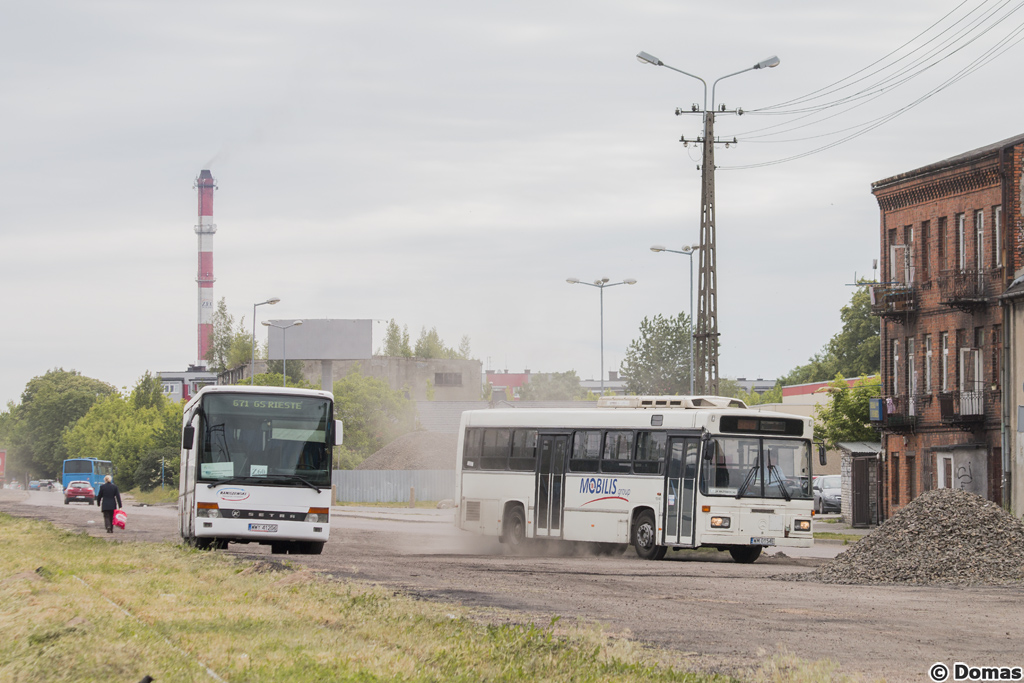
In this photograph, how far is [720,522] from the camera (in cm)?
2373

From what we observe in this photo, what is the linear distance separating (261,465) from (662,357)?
3365 inches

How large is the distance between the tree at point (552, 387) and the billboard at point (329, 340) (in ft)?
147

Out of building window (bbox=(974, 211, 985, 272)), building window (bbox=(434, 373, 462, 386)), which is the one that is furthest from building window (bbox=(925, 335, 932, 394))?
building window (bbox=(434, 373, 462, 386))

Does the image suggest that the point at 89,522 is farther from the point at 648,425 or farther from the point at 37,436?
the point at 37,436

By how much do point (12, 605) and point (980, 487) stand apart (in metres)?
32.5

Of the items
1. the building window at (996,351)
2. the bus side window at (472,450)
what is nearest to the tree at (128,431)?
the building window at (996,351)

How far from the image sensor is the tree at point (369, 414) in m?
88.5

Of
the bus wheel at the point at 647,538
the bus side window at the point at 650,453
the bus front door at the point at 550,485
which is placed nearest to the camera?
the bus wheel at the point at 647,538

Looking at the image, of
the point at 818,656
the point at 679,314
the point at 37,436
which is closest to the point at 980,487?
the point at 818,656

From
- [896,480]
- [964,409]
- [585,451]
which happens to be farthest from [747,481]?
[896,480]

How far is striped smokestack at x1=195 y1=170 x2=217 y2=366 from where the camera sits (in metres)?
156

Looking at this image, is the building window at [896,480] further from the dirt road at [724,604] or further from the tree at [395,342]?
the tree at [395,342]

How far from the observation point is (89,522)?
41.3 metres

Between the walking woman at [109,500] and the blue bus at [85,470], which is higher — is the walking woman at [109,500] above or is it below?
above
